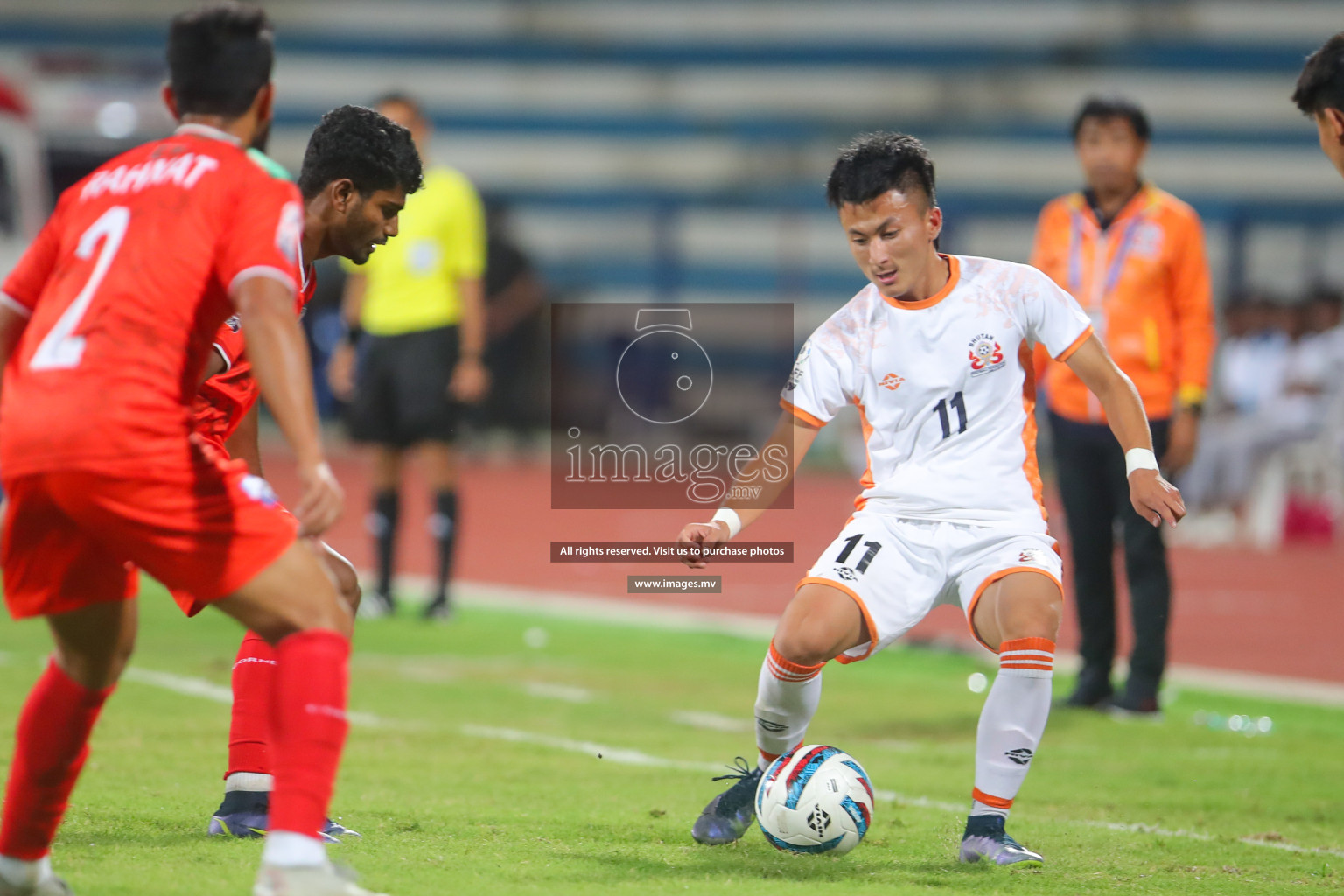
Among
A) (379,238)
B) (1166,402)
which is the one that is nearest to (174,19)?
(379,238)

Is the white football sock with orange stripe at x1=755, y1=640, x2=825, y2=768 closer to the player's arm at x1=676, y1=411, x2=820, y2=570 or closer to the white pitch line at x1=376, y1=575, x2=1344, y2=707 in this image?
A: the player's arm at x1=676, y1=411, x2=820, y2=570

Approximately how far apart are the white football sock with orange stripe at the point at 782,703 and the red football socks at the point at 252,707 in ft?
4.54

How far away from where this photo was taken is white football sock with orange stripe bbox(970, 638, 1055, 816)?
4570mm

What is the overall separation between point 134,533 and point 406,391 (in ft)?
21.7

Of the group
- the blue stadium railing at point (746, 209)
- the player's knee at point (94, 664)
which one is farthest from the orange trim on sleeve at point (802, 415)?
the blue stadium railing at point (746, 209)

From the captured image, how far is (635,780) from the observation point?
5.93 m

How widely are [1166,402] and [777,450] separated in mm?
3367

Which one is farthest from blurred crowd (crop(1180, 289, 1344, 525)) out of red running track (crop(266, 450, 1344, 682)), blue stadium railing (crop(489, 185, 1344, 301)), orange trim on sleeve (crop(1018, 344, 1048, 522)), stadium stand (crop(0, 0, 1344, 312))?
orange trim on sleeve (crop(1018, 344, 1048, 522))

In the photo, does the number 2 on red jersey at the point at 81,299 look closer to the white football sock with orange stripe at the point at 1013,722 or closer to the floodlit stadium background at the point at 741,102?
the white football sock with orange stripe at the point at 1013,722

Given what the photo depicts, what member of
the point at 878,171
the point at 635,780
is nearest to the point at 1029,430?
the point at 878,171

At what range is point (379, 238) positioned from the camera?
4.48 metres

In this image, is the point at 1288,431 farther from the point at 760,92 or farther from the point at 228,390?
the point at 760,92

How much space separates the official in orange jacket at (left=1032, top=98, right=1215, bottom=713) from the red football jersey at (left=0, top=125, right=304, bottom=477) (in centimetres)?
495

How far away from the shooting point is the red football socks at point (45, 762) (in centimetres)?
379
